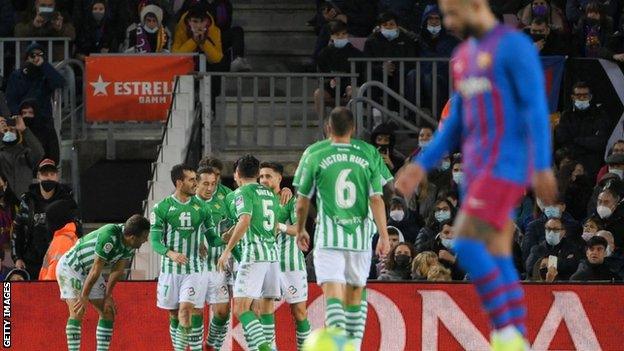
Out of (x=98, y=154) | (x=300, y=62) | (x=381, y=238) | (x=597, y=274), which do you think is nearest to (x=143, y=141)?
(x=98, y=154)

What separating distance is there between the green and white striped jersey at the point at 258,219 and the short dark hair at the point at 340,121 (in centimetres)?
254

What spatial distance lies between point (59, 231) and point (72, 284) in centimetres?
207

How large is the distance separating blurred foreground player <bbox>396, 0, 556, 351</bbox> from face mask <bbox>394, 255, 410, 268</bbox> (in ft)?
27.9

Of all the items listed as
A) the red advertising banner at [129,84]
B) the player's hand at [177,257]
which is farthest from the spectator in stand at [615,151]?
the red advertising banner at [129,84]

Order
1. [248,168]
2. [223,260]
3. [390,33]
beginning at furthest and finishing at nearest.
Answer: [390,33]
[248,168]
[223,260]

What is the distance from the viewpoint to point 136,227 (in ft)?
52.9

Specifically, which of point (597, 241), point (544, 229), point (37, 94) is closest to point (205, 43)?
point (37, 94)

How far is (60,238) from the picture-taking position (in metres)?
18.6

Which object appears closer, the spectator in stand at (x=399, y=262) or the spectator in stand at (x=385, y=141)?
the spectator in stand at (x=399, y=262)

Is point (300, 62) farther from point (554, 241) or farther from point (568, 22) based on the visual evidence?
point (554, 241)

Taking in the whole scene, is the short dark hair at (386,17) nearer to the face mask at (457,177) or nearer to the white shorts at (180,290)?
the face mask at (457,177)

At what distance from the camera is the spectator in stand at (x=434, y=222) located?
60.2ft

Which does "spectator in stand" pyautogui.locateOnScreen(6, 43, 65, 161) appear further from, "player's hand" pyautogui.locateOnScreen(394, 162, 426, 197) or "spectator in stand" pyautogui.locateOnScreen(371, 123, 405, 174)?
"player's hand" pyautogui.locateOnScreen(394, 162, 426, 197)

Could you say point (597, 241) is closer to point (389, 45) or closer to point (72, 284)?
point (389, 45)
